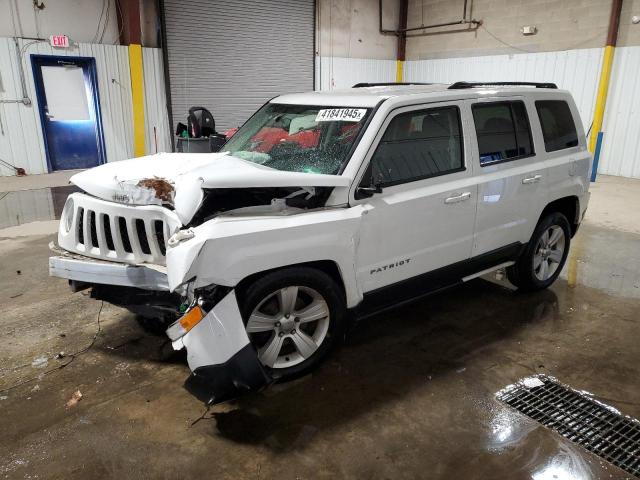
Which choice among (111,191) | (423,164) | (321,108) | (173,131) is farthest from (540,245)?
(173,131)

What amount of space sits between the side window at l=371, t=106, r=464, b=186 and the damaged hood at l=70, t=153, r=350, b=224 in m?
0.39

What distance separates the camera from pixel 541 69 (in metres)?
12.7

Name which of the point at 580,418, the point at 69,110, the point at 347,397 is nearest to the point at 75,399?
the point at 347,397

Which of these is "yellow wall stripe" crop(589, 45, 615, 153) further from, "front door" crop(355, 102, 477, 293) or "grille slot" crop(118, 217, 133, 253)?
"grille slot" crop(118, 217, 133, 253)

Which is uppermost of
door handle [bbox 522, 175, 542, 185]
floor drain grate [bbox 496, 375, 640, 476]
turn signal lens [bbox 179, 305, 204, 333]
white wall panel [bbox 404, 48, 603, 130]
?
white wall panel [bbox 404, 48, 603, 130]

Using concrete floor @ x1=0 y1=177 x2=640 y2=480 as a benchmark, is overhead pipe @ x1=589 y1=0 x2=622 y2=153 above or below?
above

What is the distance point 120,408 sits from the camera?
299cm

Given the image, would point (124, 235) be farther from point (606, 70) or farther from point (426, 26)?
point (426, 26)

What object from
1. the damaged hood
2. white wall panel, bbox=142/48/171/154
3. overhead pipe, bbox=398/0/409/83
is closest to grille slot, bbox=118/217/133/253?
the damaged hood

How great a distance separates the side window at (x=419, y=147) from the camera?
10.9ft

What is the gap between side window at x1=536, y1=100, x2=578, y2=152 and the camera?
4.30 metres

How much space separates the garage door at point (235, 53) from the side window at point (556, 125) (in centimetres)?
1028

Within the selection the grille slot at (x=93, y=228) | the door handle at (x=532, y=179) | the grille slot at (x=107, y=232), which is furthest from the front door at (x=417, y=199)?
the grille slot at (x=93, y=228)

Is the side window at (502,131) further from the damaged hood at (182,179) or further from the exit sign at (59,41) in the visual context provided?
the exit sign at (59,41)
